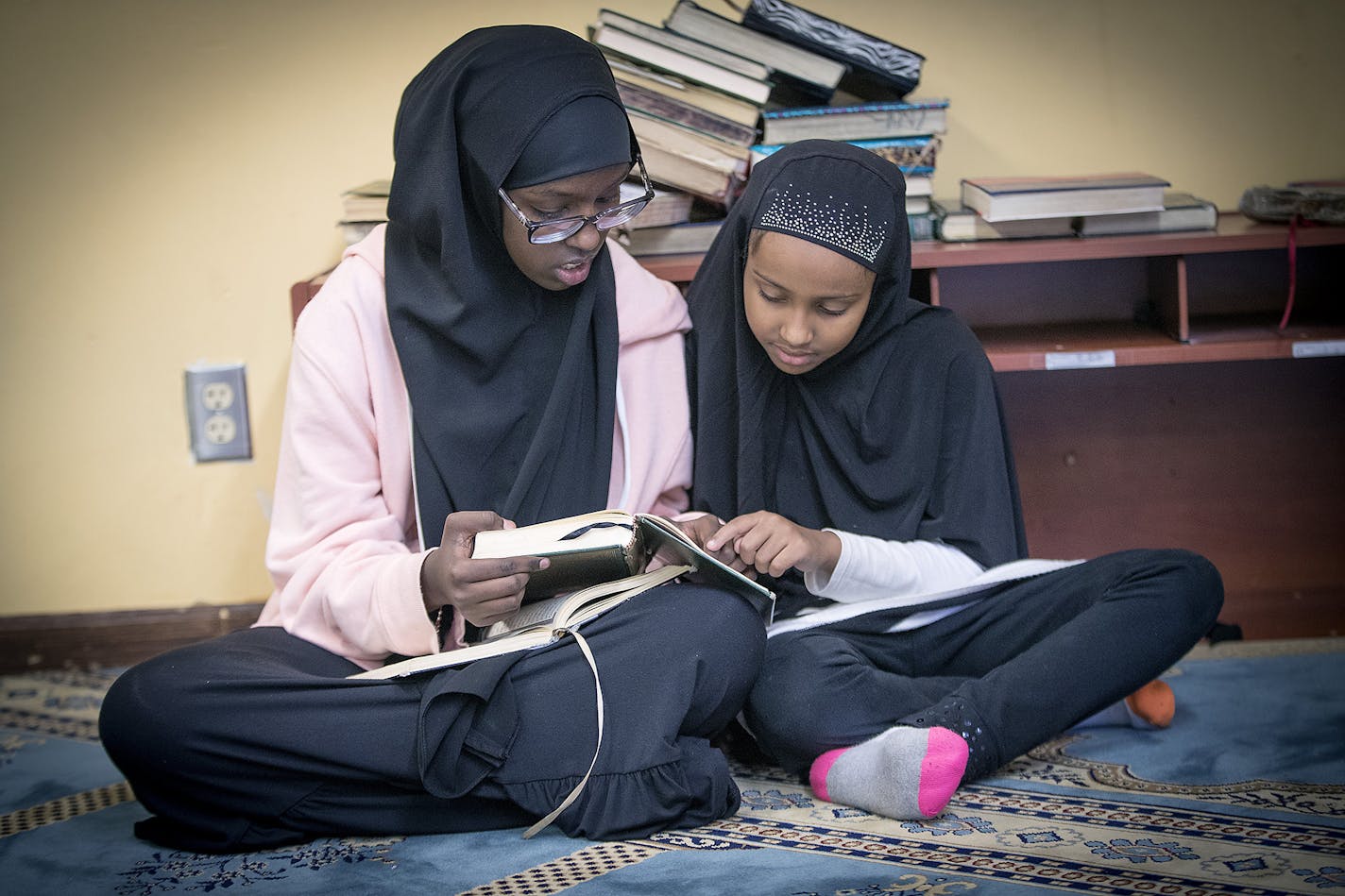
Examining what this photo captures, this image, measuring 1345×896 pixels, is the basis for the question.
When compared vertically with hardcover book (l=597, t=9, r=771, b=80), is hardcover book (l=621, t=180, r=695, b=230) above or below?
below

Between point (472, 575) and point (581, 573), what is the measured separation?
0.15m

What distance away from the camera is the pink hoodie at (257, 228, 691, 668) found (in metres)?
1.68

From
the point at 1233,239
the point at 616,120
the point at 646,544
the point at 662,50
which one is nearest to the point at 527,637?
the point at 646,544

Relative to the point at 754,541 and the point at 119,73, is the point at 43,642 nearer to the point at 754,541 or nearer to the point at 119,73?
the point at 119,73

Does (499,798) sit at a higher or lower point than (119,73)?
lower

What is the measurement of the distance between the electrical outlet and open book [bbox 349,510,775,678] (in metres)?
1.06

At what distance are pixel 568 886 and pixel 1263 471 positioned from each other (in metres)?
1.78

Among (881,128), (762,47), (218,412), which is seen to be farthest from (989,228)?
(218,412)

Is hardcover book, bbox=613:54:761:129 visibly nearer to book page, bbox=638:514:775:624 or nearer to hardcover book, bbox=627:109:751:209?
hardcover book, bbox=627:109:751:209

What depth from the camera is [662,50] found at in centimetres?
217

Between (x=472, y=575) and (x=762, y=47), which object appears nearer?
(x=472, y=575)

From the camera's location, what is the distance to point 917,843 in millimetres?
1543

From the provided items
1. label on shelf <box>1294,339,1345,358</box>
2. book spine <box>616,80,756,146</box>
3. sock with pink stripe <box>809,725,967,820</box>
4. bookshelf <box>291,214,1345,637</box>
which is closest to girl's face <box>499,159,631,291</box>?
book spine <box>616,80,756,146</box>

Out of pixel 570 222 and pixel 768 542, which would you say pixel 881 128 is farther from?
pixel 768 542
